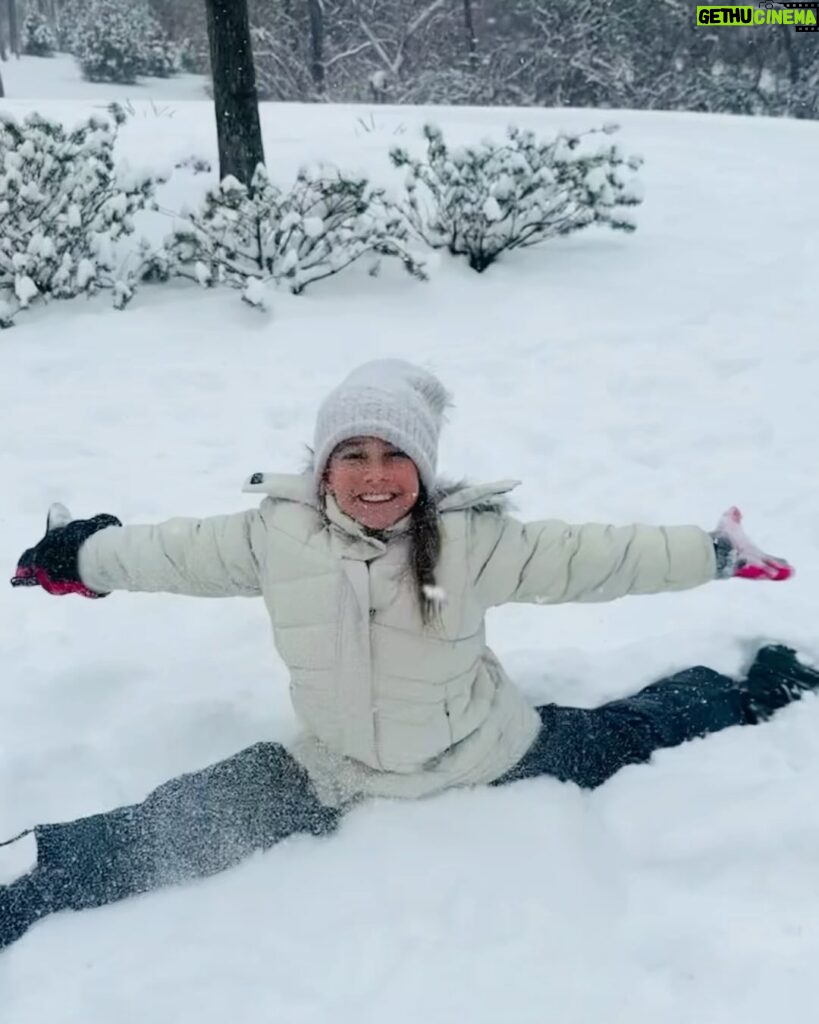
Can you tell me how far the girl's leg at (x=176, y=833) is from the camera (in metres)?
1.92

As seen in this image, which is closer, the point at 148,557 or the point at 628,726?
the point at 148,557

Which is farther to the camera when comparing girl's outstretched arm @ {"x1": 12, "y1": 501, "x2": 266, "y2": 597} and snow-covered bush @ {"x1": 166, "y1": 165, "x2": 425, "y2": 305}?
snow-covered bush @ {"x1": 166, "y1": 165, "x2": 425, "y2": 305}

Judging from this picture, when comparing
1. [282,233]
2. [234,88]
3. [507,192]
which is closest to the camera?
[282,233]

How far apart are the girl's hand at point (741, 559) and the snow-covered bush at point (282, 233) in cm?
350

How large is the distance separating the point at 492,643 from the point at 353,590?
99 centimetres

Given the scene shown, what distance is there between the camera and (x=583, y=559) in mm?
1961

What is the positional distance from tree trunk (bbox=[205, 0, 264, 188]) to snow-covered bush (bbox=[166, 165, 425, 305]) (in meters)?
0.59

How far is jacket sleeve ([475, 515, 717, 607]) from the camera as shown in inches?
77.2

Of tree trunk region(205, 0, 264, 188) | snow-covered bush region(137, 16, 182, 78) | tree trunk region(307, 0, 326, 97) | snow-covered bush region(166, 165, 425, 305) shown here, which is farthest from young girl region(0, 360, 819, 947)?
snow-covered bush region(137, 16, 182, 78)

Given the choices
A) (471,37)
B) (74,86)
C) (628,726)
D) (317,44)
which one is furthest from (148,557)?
(74,86)

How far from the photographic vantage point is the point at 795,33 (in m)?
19.2

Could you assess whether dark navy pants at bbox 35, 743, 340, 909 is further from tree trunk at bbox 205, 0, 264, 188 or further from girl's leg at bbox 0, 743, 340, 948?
tree trunk at bbox 205, 0, 264, 188

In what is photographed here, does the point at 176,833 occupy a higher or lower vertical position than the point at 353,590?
lower

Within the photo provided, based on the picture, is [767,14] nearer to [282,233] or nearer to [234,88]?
[234,88]
